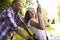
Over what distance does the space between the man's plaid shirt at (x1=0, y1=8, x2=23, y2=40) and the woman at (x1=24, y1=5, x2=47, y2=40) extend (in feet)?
0.22

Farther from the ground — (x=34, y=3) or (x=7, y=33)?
(x=34, y=3)

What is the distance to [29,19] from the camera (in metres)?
0.99

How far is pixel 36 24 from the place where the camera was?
0.99 m

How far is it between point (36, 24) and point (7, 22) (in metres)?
0.23

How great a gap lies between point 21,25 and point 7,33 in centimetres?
13

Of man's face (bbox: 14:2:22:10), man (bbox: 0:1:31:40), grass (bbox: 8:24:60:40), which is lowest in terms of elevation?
grass (bbox: 8:24:60:40)

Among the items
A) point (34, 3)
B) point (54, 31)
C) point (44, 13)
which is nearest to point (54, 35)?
point (54, 31)

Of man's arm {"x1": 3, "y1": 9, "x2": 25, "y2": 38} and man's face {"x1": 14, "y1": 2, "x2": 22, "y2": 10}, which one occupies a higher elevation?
man's face {"x1": 14, "y1": 2, "x2": 22, "y2": 10}

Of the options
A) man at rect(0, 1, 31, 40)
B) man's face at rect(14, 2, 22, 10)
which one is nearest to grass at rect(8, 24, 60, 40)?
man at rect(0, 1, 31, 40)

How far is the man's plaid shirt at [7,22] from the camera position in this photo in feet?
3.19

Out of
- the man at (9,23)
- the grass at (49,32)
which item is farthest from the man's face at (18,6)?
the grass at (49,32)

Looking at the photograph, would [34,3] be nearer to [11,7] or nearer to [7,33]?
[11,7]

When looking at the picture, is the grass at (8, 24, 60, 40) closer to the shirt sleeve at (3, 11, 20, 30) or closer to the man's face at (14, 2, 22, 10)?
the shirt sleeve at (3, 11, 20, 30)

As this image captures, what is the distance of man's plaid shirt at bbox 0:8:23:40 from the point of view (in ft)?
3.19
